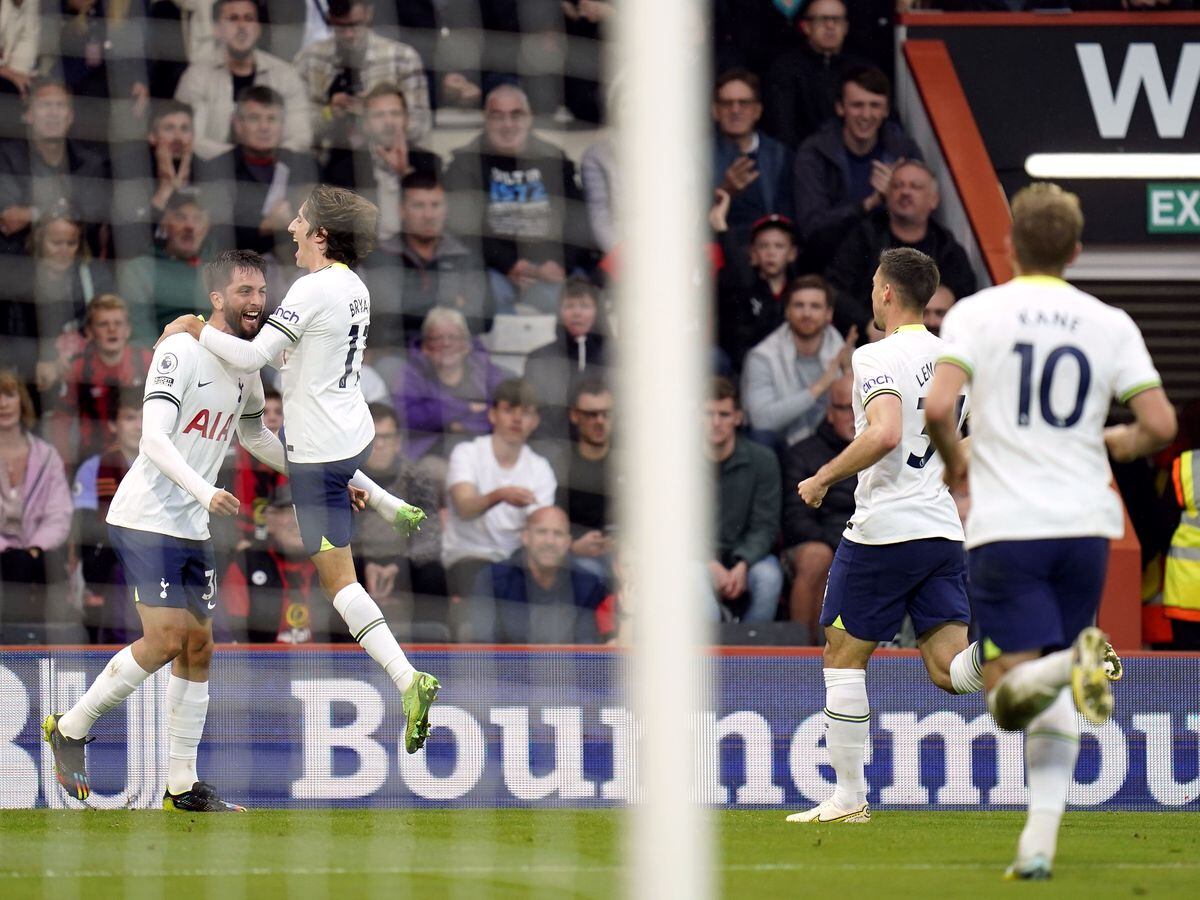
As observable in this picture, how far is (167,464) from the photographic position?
653 centimetres

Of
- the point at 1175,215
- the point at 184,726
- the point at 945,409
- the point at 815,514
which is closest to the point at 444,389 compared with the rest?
the point at 815,514

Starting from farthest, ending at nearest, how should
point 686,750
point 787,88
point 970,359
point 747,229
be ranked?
point 787,88
point 747,229
point 970,359
point 686,750

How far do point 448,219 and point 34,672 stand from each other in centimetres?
283

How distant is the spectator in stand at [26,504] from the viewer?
27.2 ft

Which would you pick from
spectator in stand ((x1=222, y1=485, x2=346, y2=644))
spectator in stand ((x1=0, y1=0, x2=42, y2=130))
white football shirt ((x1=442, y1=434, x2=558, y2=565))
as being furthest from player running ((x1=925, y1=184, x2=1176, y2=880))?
spectator in stand ((x1=0, y1=0, x2=42, y2=130))

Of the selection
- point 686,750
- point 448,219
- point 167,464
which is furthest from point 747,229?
point 686,750

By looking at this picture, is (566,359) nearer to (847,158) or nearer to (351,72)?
(351,72)

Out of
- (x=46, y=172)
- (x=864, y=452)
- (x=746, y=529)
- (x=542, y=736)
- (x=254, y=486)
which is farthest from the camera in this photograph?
(x=746, y=529)

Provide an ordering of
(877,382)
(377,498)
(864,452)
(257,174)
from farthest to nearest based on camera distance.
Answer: (257,174), (377,498), (877,382), (864,452)

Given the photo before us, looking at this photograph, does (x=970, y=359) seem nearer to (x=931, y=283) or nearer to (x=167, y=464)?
(x=931, y=283)

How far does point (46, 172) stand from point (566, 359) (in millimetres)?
2475

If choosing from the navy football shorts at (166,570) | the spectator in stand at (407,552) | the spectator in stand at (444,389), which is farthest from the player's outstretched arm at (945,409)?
the spectator in stand at (407,552)

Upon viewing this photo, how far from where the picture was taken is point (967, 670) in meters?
6.45

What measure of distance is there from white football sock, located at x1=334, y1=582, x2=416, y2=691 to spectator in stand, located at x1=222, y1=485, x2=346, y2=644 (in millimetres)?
1837
